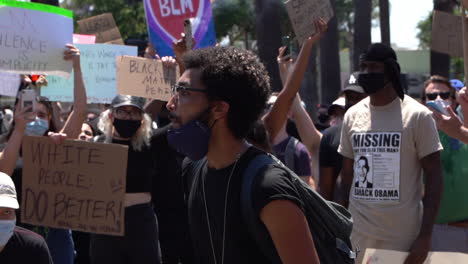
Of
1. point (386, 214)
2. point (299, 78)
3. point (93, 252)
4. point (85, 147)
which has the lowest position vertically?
point (93, 252)

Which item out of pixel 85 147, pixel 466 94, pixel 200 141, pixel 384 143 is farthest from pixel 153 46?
pixel 200 141

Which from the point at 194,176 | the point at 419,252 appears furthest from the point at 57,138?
the point at 194,176

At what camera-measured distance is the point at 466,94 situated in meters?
4.35

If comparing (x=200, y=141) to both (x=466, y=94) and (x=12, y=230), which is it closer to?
(x=12, y=230)

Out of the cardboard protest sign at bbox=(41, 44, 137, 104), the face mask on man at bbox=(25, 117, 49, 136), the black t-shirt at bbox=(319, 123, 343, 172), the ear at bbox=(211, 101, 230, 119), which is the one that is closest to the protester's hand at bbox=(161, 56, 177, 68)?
the face mask on man at bbox=(25, 117, 49, 136)

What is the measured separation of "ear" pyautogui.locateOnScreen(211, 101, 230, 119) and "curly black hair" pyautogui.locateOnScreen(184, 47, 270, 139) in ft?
0.04

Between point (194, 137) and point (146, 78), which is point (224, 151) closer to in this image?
point (194, 137)

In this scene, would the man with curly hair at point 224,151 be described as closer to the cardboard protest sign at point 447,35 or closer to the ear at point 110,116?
the ear at point 110,116

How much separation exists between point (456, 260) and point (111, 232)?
2.29 m

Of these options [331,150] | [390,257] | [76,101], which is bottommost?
[390,257]

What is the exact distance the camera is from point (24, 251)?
4.09 m

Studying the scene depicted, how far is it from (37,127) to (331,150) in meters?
2.32

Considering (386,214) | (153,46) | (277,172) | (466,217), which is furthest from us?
(153,46)

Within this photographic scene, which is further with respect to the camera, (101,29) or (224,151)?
(101,29)
